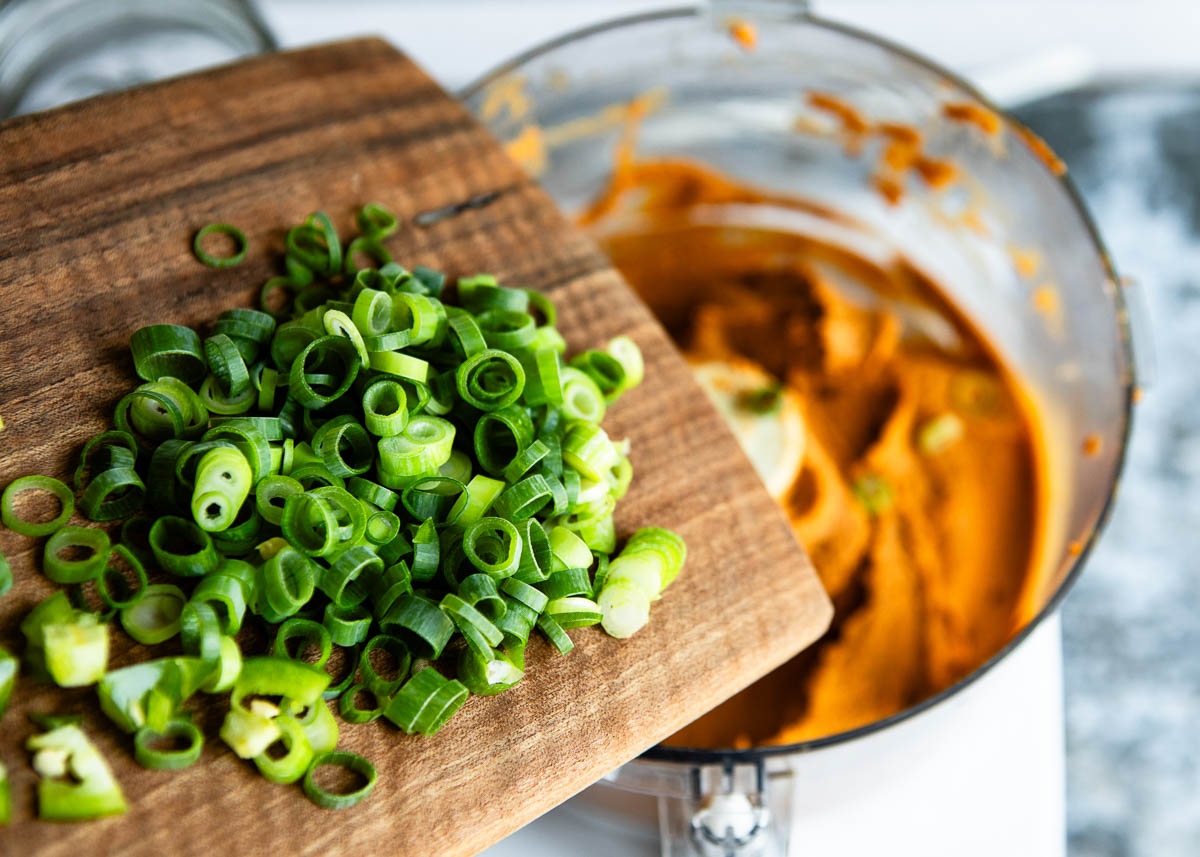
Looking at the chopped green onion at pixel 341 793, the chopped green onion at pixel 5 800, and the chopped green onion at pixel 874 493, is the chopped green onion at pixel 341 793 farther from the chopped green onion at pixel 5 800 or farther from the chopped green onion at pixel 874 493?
the chopped green onion at pixel 874 493

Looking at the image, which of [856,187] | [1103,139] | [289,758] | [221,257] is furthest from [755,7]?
[289,758]

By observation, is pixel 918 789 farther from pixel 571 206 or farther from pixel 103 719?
pixel 571 206

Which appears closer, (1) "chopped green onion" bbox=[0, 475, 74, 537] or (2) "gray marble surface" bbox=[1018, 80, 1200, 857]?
(1) "chopped green onion" bbox=[0, 475, 74, 537]

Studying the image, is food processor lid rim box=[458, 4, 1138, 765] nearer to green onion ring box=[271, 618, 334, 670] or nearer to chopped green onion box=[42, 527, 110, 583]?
green onion ring box=[271, 618, 334, 670]

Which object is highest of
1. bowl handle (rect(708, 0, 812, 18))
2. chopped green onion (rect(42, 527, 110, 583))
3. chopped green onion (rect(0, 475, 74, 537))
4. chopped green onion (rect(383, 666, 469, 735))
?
bowl handle (rect(708, 0, 812, 18))

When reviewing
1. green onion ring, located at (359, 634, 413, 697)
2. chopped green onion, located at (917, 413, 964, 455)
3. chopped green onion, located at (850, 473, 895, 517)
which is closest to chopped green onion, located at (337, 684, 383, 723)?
green onion ring, located at (359, 634, 413, 697)
